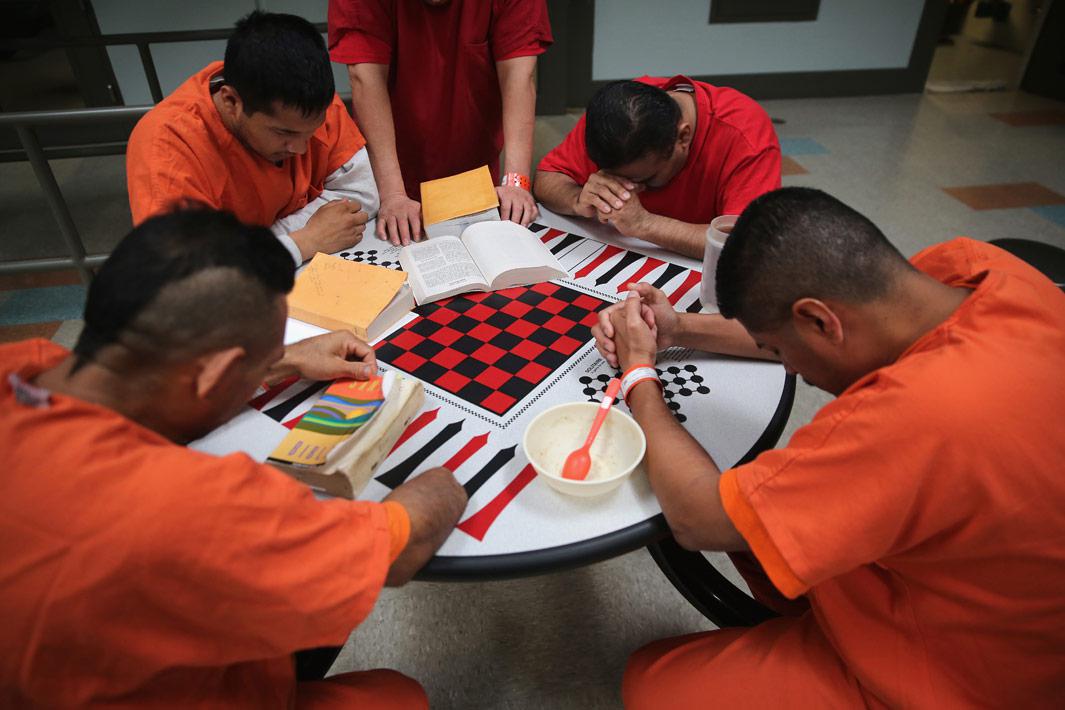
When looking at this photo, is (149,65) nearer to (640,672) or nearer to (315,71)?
(315,71)

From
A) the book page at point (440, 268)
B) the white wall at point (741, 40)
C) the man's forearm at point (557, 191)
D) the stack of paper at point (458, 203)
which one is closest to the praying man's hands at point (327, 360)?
the book page at point (440, 268)

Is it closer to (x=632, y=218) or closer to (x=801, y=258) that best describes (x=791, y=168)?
(x=632, y=218)

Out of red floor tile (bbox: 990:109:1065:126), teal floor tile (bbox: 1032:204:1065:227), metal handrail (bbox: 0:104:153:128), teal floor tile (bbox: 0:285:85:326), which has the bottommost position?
teal floor tile (bbox: 0:285:85:326)

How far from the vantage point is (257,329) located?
0.76 meters

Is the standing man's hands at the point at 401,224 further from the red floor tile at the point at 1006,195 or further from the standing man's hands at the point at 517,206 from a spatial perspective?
the red floor tile at the point at 1006,195

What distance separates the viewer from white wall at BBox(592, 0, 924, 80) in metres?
4.51

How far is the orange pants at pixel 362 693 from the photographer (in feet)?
3.13

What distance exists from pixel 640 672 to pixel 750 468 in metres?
0.46

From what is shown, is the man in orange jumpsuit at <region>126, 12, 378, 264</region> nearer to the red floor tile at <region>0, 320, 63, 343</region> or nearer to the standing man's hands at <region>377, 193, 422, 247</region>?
the standing man's hands at <region>377, 193, 422, 247</region>

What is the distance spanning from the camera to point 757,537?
793 millimetres

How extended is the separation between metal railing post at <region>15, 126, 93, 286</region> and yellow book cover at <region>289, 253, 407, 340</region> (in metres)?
1.26

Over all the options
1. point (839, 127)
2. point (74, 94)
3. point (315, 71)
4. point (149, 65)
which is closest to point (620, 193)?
point (315, 71)

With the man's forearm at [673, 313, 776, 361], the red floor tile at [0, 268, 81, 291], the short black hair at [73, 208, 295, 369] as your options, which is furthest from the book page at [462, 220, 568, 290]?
the red floor tile at [0, 268, 81, 291]

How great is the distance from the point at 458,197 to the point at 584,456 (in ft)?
3.06
